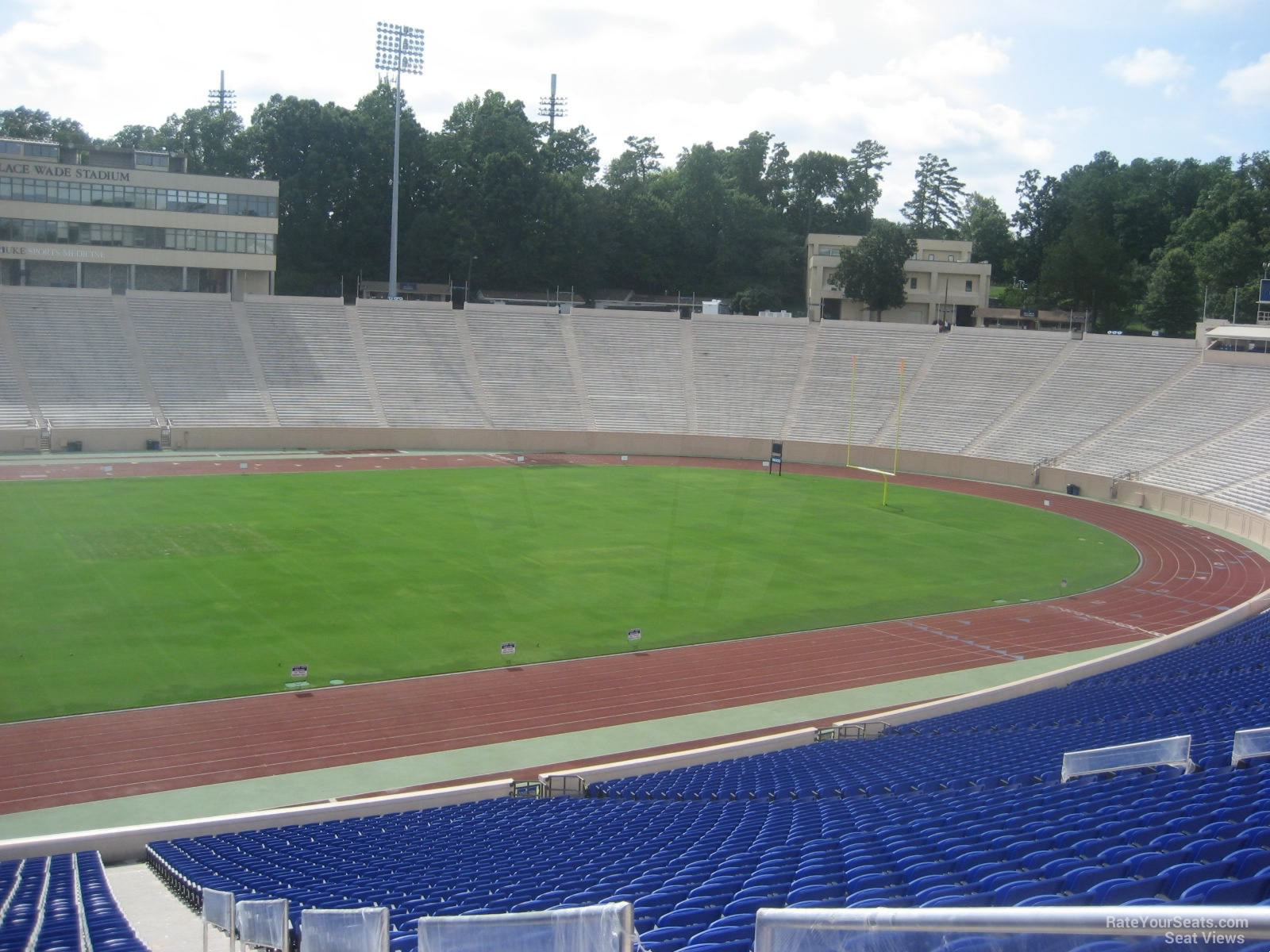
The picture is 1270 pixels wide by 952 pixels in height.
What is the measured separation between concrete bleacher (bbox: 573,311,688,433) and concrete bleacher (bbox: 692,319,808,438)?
1093 millimetres

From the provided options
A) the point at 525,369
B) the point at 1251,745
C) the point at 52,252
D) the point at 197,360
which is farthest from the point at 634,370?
the point at 1251,745

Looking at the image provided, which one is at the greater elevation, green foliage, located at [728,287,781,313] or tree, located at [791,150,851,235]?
tree, located at [791,150,851,235]

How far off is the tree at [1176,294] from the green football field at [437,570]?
114 feet

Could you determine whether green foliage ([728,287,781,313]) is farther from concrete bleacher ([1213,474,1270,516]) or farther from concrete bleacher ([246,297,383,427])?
concrete bleacher ([1213,474,1270,516])

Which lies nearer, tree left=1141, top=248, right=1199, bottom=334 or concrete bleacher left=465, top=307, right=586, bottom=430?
concrete bleacher left=465, top=307, right=586, bottom=430

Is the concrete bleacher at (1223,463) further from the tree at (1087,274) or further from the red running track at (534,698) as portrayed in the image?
the tree at (1087,274)

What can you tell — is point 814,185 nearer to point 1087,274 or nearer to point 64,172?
point 1087,274

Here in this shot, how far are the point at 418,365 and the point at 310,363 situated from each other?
5312 mm

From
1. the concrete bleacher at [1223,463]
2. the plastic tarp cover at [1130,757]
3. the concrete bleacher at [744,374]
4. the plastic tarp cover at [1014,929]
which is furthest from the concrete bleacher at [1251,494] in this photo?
the plastic tarp cover at [1014,929]

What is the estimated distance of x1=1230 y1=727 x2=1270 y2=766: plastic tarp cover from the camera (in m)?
8.80

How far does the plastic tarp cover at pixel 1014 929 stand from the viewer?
8.21 feet

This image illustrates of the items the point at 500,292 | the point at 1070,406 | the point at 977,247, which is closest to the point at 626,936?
the point at 1070,406

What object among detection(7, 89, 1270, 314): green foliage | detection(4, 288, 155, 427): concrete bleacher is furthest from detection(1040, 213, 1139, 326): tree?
detection(4, 288, 155, 427): concrete bleacher

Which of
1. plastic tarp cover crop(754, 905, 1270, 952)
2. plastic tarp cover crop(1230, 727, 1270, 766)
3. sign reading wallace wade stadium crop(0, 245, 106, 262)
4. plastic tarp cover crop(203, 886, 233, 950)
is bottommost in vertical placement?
plastic tarp cover crop(203, 886, 233, 950)
